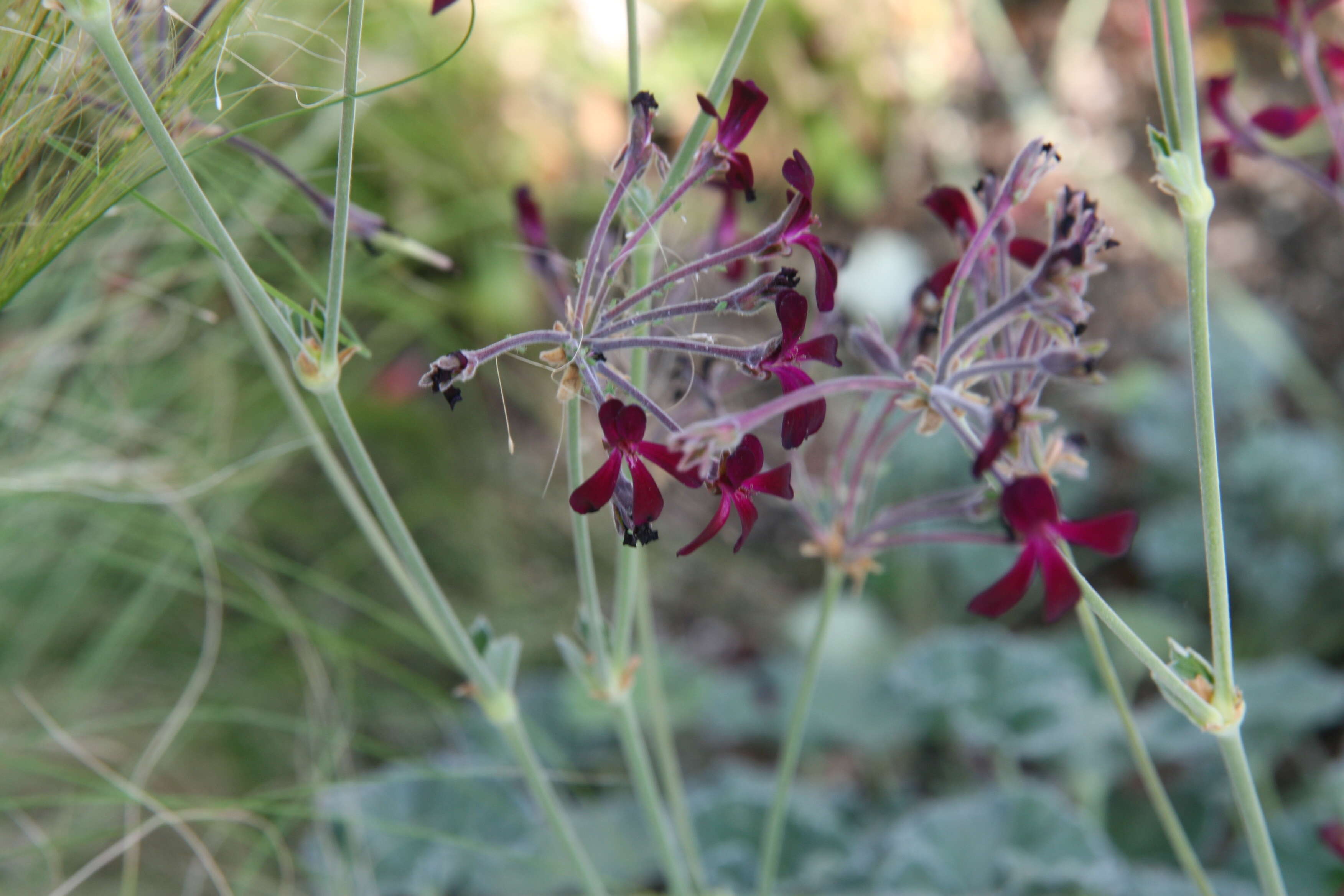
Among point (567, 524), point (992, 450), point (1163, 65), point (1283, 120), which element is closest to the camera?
point (992, 450)

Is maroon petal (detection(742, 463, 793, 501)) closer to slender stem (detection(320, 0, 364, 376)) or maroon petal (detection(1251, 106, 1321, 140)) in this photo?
slender stem (detection(320, 0, 364, 376))

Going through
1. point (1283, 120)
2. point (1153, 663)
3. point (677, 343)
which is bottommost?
point (1153, 663)

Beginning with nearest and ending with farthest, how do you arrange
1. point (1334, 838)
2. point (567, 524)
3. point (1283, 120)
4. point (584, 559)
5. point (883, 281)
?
point (584, 559) → point (1283, 120) → point (1334, 838) → point (883, 281) → point (567, 524)

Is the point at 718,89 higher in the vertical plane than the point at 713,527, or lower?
higher

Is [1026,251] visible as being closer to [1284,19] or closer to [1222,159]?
[1222,159]

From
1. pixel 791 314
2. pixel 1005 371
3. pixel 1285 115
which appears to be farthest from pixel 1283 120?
pixel 791 314

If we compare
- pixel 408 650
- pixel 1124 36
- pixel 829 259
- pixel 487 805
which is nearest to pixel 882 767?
pixel 487 805

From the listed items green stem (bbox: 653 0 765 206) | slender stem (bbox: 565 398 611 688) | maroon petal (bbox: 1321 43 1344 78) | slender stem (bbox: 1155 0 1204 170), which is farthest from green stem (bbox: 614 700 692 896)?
maroon petal (bbox: 1321 43 1344 78)
